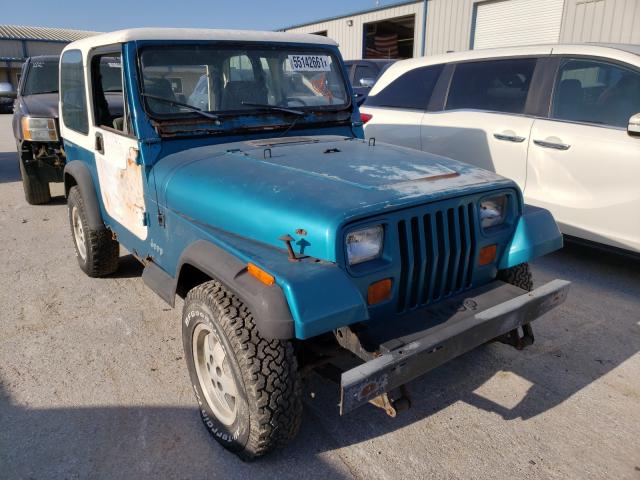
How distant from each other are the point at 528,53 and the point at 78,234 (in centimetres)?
431

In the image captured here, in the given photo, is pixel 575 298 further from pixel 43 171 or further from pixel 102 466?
pixel 43 171

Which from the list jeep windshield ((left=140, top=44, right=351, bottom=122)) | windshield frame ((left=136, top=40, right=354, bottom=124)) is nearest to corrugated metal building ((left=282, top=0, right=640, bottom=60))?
windshield frame ((left=136, top=40, right=354, bottom=124))

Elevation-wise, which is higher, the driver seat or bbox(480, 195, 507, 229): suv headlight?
the driver seat

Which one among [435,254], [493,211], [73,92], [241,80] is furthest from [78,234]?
[493,211]

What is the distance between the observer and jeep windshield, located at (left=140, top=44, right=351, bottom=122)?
3.05 metres

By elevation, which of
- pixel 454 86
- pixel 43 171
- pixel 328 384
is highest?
pixel 454 86

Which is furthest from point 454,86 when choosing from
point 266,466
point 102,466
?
point 102,466

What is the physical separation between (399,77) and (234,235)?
13.5 feet

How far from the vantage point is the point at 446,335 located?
2129mm

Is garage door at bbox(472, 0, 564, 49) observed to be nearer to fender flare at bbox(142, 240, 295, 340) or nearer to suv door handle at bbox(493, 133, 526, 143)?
suv door handle at bbox(493, 133, 526, 143)

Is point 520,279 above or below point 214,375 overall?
above

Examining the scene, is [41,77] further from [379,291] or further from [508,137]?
[379,291]

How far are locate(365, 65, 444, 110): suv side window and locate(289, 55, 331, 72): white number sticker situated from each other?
7.13 ft

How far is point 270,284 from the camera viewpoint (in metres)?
1.95
